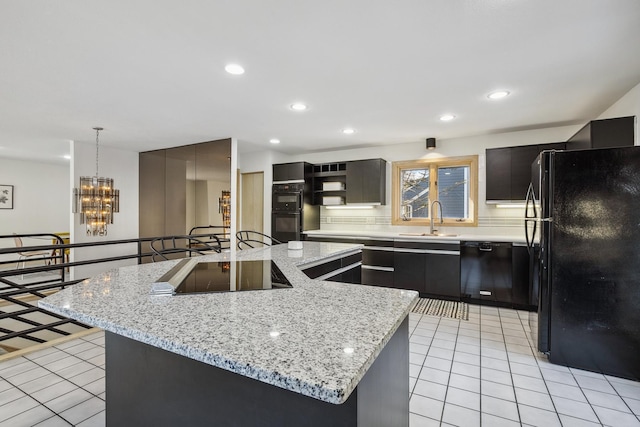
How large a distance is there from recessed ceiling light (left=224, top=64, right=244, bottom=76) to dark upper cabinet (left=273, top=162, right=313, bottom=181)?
274 centimetres

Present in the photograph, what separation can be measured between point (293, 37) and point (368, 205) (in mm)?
3370

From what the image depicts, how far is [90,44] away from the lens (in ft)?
7.02

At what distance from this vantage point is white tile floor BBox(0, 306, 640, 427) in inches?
70.9

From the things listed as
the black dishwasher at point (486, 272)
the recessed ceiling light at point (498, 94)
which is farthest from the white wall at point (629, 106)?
the black dishwasher at point (486, 272)

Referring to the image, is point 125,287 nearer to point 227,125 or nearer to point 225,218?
point 227,125

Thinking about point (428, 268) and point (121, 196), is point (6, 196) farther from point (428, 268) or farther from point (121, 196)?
point (428, 268)

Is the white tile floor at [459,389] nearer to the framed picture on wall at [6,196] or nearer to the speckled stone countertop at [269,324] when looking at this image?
the speckled stone countertop at [269,324]

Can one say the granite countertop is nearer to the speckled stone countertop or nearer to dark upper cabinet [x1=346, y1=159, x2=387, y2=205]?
dark upper cabinet [x1=346, y1=159, x2=387, y2=205]

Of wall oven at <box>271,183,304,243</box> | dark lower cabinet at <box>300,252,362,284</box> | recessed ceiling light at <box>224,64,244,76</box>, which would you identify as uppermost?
recessed ceiling light at <box>224,64,244,76</box>

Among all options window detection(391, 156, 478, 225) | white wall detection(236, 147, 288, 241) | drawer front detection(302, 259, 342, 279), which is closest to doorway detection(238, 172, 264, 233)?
white wall detection(236, 147, 288, 241)

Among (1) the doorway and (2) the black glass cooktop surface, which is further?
(1) the doorway

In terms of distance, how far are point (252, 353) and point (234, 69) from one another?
93.9 inches

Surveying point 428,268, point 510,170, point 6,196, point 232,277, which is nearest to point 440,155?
point 510,170

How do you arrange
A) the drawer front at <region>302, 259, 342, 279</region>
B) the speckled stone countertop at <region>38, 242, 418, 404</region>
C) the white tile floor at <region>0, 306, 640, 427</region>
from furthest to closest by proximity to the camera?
the drawer front at <region>302, 259, 342, 279</region> → the white tile floor at <region>0, 306, 640, 427</region> → the speckled stone countertop at <region>38, 242, 418, 404</region>
